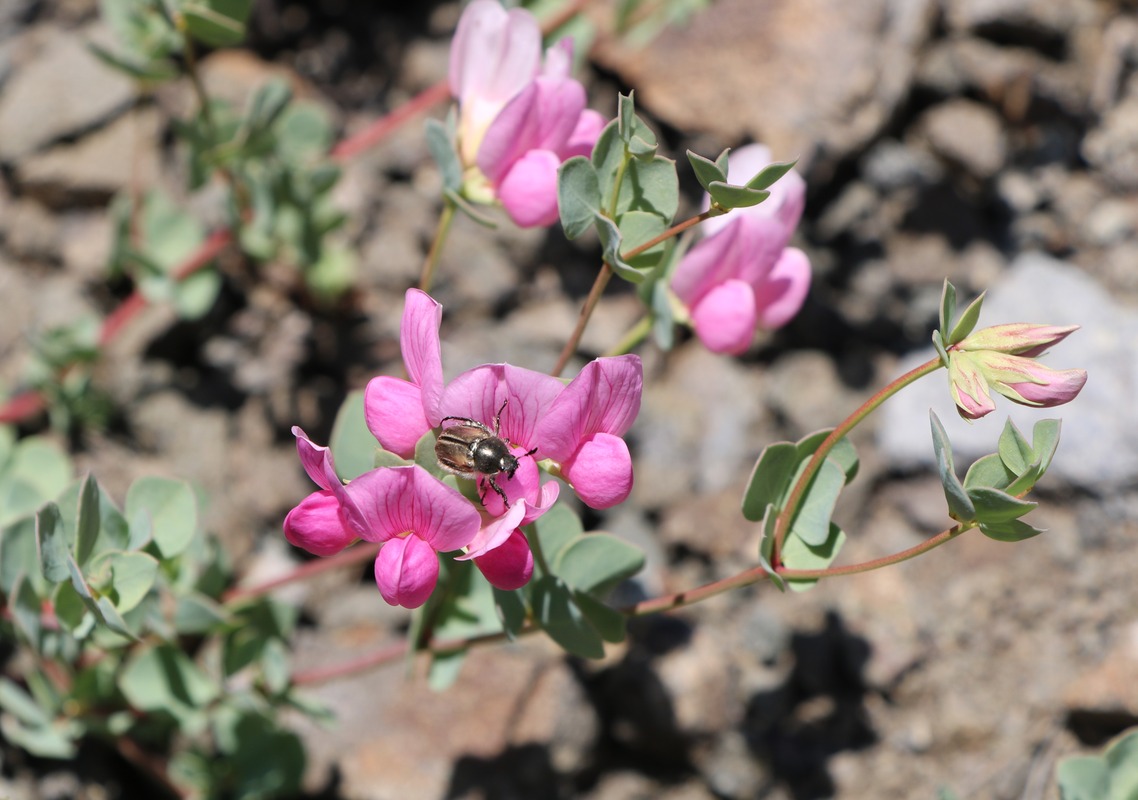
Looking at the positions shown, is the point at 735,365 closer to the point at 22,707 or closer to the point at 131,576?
the point at 131,576

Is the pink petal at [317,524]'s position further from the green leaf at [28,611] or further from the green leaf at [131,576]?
the green leaf at [28,611]

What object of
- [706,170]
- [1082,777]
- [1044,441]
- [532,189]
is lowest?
[1082,777]

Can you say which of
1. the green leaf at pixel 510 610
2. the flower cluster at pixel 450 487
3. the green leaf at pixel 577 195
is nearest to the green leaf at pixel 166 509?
the flower cluster at pixel 450 487

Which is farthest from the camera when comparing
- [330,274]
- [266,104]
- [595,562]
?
[330,274]

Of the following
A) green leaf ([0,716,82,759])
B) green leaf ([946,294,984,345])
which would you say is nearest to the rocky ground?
green leaf ([0,716,82,759])

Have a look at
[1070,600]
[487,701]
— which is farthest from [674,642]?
[1070,600]

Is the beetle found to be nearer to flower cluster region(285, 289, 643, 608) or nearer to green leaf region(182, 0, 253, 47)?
flower cluster region(285, 289, 643, 608)

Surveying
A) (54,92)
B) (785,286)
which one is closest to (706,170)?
(785,286)
